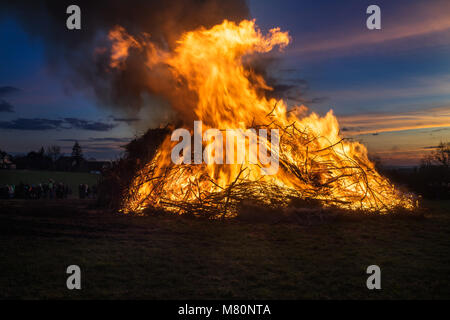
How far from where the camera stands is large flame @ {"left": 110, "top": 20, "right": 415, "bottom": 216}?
11539mm

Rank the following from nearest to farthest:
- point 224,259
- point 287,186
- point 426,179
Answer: point 224,259, point 287,186, point 426,179

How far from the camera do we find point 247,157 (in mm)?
12422

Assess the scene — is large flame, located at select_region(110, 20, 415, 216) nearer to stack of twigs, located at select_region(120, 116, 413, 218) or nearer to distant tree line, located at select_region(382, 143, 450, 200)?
stack of twigs, located at select_region(120, 116, 413, 218)

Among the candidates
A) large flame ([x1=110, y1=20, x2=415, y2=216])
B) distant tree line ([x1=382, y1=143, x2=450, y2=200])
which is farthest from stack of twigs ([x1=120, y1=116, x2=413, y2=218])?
distant tree line ([x1=382, y1=143, x2=450, y2=200])

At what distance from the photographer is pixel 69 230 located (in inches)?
346

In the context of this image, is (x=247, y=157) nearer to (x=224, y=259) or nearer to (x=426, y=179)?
(x=224, y=259)

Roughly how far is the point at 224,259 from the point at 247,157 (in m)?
6.75

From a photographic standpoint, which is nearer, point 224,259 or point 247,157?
point 224,259

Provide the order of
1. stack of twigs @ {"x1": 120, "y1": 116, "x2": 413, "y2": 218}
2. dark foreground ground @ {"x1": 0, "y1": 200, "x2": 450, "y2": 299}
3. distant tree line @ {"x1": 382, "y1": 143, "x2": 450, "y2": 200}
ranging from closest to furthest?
dark foreground ground @ {"x1": 0, "y1": 200, "x2": 450, "y2": 299}
stack of twigs @ {"x1": 120, "y1": 116, "x2": 413, "y2": 218}
distant tree line @ {"x1": 382, "y1": 143, "x2": 450, "y2": 200}

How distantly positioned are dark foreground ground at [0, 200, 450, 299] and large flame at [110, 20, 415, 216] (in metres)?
1.76

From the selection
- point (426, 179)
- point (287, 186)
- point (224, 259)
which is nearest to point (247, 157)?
point (287, 186)

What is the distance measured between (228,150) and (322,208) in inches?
158

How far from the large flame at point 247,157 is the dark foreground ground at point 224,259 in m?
1.76
